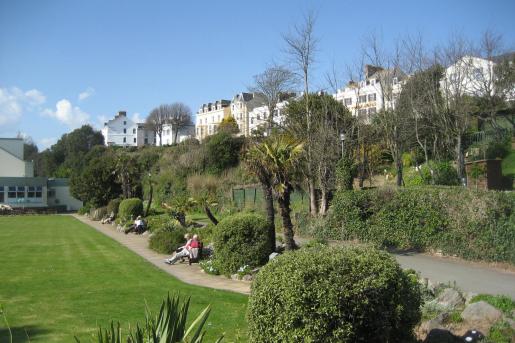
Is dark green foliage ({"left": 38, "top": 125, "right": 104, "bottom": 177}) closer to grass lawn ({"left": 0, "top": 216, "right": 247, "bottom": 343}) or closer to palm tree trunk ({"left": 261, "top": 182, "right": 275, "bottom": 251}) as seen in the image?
grass lawn ({"left": 0, "top": 216, "right": 247, "bottom": 343})

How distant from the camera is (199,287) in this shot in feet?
45.0

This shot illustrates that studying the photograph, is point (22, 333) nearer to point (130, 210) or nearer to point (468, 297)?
point (468, 297)

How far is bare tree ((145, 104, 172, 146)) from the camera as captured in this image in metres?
112

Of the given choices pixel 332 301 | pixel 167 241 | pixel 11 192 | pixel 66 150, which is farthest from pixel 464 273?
pixel 66 150

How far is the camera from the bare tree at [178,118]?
11138 cm

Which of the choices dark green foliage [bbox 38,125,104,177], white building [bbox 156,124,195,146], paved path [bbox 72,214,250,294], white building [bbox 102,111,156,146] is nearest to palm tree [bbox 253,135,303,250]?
paved path [bbox 72,214,250,294]

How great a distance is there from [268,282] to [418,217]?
1165 cm

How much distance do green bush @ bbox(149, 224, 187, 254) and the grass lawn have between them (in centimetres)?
125

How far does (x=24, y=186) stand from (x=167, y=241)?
52.0 metres

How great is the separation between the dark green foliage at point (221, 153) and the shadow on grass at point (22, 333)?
3533 centimetres

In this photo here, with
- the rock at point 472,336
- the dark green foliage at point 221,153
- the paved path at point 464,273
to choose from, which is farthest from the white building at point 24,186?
the rock at point 472,336

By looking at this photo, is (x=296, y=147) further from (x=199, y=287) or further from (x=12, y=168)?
(x=12, y=168)

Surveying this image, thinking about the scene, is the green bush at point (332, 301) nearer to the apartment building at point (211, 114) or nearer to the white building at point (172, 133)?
the apartment building at point (211, 114)

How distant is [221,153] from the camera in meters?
45.0
